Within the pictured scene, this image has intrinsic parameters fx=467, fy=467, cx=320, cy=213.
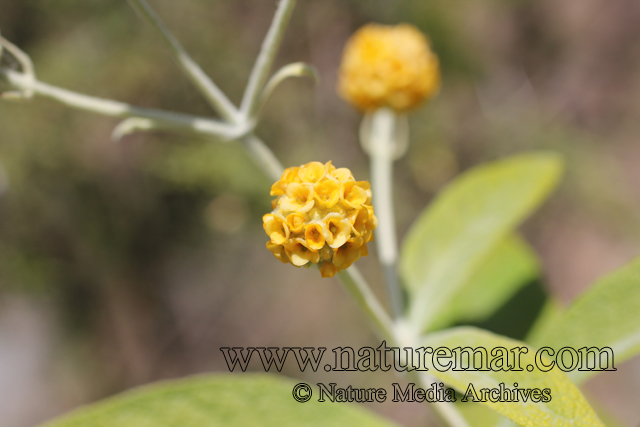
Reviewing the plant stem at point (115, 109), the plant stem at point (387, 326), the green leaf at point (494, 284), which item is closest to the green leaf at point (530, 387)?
the plant stem at point (387, 326)

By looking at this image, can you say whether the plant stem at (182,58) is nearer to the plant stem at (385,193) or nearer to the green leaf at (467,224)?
the plant stem at (385,193)

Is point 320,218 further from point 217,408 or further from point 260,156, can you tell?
point 217,408

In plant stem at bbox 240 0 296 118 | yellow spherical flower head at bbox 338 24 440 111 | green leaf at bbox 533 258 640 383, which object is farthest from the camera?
yellow spherical flower head at bbox 338 24 440 111

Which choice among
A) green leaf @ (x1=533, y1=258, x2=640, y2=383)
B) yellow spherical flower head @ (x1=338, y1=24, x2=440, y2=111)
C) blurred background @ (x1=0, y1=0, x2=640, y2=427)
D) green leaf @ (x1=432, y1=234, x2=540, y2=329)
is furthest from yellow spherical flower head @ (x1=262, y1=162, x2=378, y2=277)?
blurred background @ (x1=0, y1=0, x2=640, y2=427)

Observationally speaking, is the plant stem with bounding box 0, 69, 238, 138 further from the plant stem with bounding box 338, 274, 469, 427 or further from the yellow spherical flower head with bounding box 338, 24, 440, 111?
the yellow spherical flower head with bounding box 338, 24, 440, 111

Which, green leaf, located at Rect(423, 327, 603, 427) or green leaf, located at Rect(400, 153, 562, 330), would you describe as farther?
green leaf, located at Rect(400, 153, 562, 330)

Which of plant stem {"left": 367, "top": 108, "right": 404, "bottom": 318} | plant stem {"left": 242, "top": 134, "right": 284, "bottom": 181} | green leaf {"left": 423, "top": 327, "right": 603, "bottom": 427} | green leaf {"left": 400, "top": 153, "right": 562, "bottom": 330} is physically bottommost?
green leaf {"left": 423, "top": 327, "right": 603, "bottom": 427}

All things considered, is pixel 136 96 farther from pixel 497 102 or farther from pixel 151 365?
pixel 497 102
